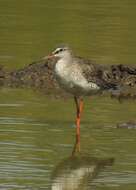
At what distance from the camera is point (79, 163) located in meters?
11.4

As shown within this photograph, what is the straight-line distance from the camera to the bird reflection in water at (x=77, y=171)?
10141 mm

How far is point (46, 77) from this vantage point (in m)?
16.4

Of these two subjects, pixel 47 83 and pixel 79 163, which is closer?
pixel 79 163

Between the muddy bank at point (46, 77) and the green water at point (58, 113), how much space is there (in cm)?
53

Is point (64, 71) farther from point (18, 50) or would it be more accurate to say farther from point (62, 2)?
point (62, 2)

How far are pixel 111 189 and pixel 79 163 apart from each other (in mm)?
1559

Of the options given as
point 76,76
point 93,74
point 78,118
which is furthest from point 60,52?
point 78,118

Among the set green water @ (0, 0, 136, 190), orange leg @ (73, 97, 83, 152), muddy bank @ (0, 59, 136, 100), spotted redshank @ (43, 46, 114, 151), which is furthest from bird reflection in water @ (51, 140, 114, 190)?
muddy bank @ (0, 59, 136, 100)

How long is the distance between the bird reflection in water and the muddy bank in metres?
4.13

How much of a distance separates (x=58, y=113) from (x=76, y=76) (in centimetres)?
67

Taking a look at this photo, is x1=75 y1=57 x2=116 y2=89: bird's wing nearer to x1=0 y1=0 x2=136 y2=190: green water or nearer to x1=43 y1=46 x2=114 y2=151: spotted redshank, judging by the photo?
x1=43 y1=46 x2=114 y2=151: spotted redshank

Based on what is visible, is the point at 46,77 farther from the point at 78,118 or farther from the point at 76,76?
the point at 78,118

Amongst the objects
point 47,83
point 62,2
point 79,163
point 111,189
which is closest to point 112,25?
point 62,2

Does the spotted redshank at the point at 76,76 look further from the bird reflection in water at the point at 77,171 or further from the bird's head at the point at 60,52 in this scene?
the bird reflection in water at the point at 77,171
